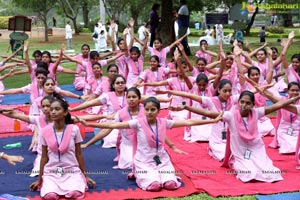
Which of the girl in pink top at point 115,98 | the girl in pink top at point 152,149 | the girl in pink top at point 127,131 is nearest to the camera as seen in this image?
the girl in pink top at point 152,149

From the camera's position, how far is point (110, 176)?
19.3 ft

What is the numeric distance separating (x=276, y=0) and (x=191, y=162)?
22.3 metres

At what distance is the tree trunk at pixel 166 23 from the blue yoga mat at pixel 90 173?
10825 millimetres

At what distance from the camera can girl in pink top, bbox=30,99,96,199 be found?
16.7 ft

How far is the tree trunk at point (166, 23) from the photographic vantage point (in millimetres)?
17500

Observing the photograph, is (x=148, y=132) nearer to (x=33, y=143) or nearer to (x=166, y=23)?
(x=33, y=143)

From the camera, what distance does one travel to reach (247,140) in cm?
575

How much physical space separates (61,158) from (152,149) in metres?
1.06

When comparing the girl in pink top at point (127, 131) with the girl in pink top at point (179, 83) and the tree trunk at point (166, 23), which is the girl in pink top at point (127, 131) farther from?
the tree trunk at point (166, 23)

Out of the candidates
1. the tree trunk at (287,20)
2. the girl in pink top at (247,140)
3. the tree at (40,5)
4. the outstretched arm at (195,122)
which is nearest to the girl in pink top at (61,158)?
the outstretched arm at (195,122)

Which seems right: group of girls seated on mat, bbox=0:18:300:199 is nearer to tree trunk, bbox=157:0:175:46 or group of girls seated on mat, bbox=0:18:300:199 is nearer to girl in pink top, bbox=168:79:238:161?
girl in pink top, bbox=168:79:238:161

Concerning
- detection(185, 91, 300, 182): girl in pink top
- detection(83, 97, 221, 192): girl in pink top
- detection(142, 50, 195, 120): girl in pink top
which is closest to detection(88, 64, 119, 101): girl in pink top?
detection(142, 50, 195, 120): girl in pink top

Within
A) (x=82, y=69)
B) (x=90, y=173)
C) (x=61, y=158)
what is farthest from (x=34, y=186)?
(x=82, y=69)

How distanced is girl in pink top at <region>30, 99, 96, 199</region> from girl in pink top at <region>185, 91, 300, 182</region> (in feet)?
4.69
